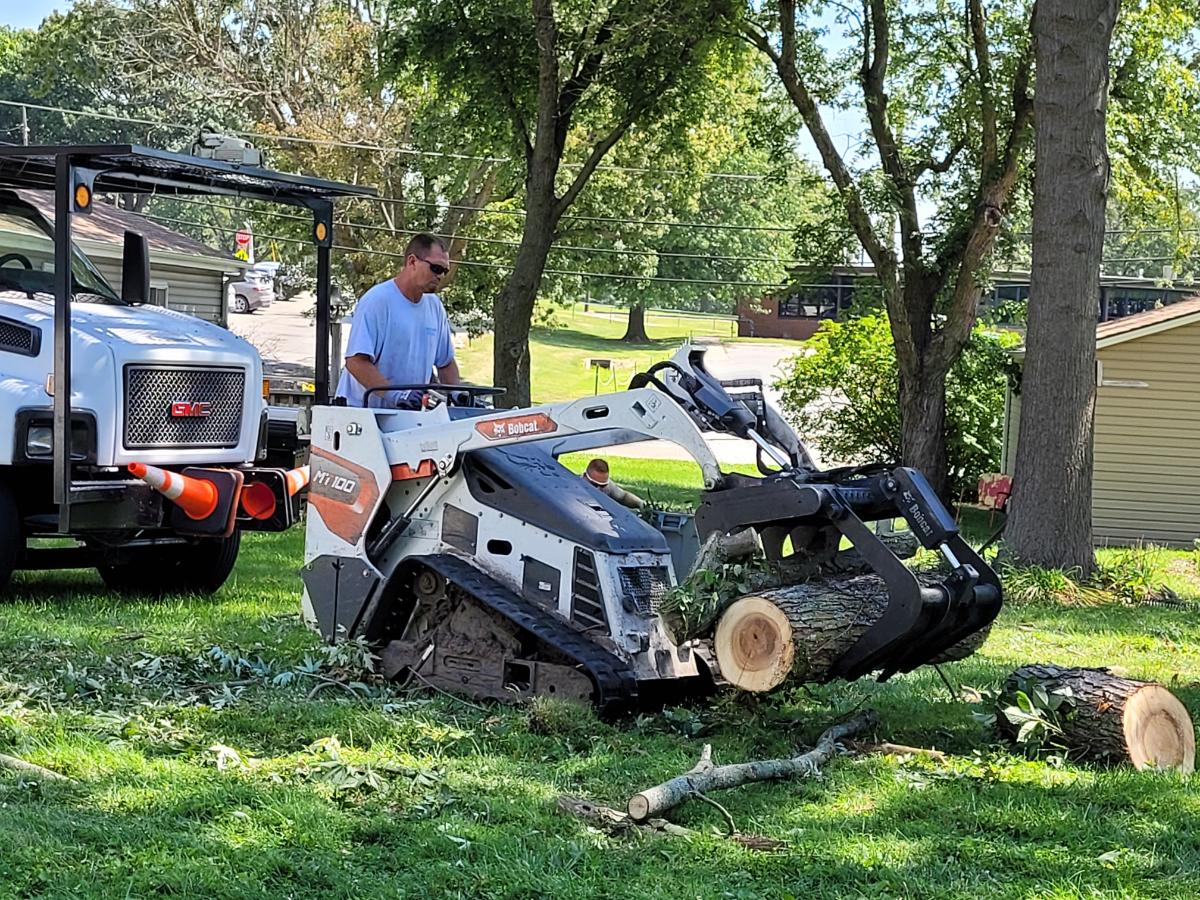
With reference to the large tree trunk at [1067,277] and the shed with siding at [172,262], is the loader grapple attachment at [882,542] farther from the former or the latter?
the shed with siding at [172,262]

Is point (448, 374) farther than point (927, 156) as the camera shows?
No

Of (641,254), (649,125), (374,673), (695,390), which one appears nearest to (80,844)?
(374,673)

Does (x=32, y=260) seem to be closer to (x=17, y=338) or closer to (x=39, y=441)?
(x=17, y=338)

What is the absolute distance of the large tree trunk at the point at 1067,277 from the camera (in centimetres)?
1337

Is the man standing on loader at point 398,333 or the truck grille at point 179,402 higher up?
the man standing on loader at point 398,333

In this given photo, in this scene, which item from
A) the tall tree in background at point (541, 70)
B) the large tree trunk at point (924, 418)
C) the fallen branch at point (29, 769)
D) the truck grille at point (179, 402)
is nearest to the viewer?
the fallen branch at point (29, 769)

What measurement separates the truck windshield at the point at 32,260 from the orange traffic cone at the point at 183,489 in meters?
1.65

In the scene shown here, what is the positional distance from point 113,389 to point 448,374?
2.11 metres

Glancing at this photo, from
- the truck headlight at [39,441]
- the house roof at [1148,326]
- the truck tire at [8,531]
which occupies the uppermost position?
the house roof at [1148,326]

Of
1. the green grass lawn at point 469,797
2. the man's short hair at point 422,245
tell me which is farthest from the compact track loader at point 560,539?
the man's short hair at point 422,245

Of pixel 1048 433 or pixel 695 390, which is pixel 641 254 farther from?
pixel 695 390

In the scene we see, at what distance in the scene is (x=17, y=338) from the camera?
9.14 meters

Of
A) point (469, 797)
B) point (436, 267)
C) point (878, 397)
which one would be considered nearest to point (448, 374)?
point (436, 267)

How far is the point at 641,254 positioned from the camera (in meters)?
48.7
